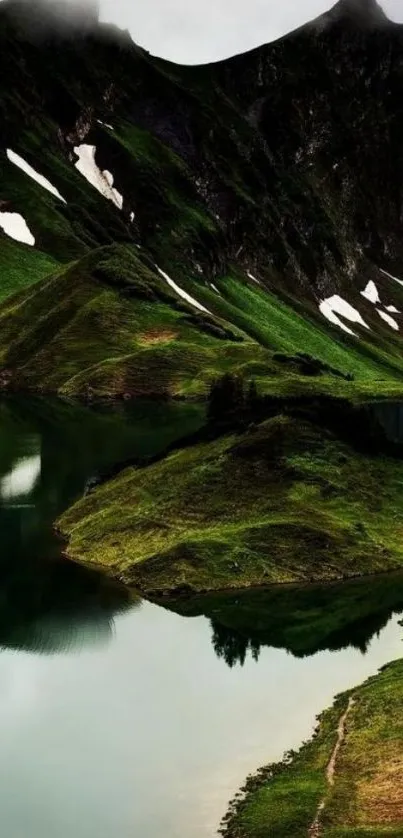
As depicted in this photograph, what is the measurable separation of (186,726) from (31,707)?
7.04 metres

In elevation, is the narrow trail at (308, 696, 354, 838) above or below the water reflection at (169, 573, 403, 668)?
above

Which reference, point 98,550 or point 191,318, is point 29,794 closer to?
point 98,550

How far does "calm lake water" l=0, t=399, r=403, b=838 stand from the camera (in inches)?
1403

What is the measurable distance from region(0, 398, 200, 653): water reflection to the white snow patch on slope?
88 millimetres

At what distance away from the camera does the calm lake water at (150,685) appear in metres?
35.6

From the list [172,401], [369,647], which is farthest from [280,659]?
[172,401]

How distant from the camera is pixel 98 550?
225 ft

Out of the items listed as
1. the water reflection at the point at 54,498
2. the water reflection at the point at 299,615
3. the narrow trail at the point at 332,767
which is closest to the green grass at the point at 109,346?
the water reflection at the point at 54,498

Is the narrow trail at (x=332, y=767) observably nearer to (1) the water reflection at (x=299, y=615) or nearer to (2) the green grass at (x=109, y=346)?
(1) the water reflection at (x=299, y=615)

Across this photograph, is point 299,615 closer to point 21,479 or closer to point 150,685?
point 150,685

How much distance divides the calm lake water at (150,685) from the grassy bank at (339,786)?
3.89ft

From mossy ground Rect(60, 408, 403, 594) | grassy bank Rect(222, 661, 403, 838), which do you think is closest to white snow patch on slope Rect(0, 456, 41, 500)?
mossy ground Rect(60, 408, 403, 594)

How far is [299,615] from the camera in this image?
59.1m

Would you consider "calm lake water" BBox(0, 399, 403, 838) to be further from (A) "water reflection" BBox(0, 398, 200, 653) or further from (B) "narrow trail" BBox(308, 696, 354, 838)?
(B) "narrow trail" BBox(308, 696, 354, 838)
